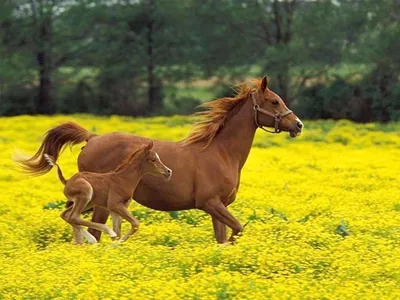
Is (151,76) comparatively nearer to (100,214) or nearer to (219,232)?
(100,214)

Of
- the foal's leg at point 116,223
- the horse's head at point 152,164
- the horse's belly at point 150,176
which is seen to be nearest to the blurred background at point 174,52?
the horse's belly at point 150,176

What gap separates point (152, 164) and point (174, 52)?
39943 mm

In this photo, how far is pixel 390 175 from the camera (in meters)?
23.2

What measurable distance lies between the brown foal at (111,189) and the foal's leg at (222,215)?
69 cm

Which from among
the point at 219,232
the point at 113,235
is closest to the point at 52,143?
the point at 113,235

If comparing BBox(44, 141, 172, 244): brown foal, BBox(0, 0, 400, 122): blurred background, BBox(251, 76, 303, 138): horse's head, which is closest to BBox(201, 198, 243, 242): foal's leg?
BBox(44, 141, 172, 244): brown foal

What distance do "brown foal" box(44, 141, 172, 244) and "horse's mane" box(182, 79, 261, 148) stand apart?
3.25 feet

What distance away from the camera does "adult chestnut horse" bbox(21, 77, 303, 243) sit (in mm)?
13672

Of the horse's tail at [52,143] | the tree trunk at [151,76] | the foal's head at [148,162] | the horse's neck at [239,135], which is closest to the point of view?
the foal's head at [148,162]

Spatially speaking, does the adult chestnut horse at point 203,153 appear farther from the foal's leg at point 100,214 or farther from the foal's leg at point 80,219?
the foal's leg at point 80,219

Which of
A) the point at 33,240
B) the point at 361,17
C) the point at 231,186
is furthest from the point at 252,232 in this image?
the point at 361,17

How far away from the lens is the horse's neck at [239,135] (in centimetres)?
1413

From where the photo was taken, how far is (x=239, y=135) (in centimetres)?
1420

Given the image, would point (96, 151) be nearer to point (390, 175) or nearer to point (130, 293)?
point (130, 293)
